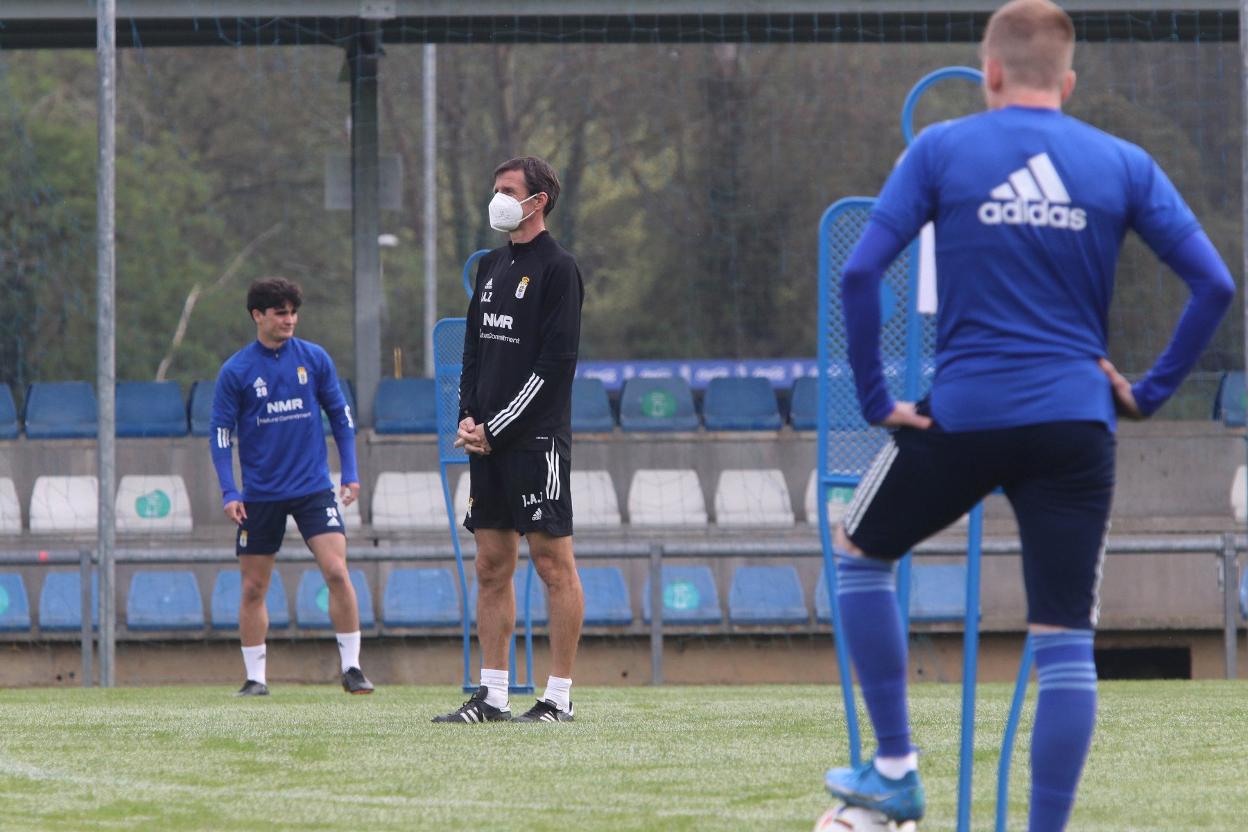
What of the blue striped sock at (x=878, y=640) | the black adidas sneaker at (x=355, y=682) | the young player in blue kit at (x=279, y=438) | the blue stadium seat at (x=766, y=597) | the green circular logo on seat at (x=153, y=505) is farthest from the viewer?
the green circular logo on seat at (x=153, y=505)

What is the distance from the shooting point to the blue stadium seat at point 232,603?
14781mm

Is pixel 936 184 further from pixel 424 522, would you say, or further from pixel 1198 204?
pixel 1198 204

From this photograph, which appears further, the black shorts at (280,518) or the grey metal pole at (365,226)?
the grey metal pole at (365,226)

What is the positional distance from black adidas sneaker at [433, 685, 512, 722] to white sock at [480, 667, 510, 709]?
1 cm

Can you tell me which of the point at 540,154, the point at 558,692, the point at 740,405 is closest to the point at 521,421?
the point at 558,692

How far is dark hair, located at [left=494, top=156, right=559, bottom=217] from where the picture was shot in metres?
6.95

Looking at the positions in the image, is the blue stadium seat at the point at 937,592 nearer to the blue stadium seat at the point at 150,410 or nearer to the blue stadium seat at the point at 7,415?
the blue stadium seat at the point at 150,410

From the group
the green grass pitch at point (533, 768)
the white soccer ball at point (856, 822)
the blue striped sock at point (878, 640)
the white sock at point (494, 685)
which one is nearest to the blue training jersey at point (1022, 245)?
the blue striped sock at point (878, 640)

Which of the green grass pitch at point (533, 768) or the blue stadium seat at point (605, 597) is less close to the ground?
the green grass pitch at point (533, 768)

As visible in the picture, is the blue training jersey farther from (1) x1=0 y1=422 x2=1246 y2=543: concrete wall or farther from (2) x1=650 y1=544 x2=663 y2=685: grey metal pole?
(1) x1=0 y1=422 x2=1246 y2=543: concrete wall

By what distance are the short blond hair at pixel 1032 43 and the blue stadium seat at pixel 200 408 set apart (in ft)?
44.2

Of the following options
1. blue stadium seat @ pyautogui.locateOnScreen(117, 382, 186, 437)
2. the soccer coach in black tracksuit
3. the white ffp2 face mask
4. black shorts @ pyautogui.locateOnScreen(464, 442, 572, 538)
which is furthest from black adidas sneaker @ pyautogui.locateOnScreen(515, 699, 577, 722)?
blue stadium seat @ pyautogui.locateOnScreen(117, 382, 186, 437)

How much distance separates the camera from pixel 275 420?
9.23 m

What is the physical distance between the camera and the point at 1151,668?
16234mm
